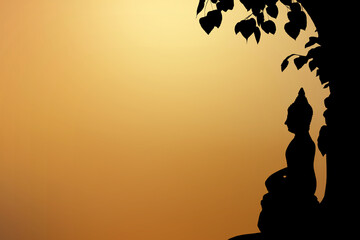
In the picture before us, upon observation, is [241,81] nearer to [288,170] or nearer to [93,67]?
[93,67]

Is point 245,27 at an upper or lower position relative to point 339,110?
upper

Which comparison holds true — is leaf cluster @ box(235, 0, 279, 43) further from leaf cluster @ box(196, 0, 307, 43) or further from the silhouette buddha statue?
the silhouette buddha statue

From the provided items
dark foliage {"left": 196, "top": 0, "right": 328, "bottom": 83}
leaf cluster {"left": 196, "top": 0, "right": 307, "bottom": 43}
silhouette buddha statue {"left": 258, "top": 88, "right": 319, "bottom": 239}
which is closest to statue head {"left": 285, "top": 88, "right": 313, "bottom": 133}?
silhouette buddha statue {"left": 258, "top": 88, "right": 319, "bottom": 239}

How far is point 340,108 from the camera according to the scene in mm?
1151

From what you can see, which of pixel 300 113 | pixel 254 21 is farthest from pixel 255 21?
pixel 300 113

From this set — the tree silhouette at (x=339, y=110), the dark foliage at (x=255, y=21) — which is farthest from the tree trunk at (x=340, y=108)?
the dark foliage at (x=255, y=21)

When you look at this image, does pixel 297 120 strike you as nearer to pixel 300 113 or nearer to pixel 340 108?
pixel 300 113

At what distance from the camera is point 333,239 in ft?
3.76

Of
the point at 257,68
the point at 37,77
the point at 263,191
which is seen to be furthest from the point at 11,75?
the point at 263,191

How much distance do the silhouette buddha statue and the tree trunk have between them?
0.06 meters

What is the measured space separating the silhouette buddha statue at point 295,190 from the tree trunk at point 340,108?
0.21 feet

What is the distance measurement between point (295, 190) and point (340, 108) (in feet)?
0.87

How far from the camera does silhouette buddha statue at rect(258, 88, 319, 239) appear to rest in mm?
1233

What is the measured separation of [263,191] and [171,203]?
0.68m
